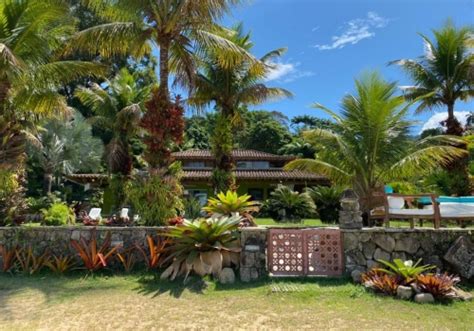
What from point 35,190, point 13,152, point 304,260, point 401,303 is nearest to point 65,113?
point 13,152

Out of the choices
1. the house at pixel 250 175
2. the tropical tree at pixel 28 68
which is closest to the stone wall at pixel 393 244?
the tropical tree at pixel 28 68

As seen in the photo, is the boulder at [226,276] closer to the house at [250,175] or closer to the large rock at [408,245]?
the large rock at [408,245]

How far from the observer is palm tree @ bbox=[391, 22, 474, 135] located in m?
14.5

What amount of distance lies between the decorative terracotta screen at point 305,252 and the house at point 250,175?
567 inches

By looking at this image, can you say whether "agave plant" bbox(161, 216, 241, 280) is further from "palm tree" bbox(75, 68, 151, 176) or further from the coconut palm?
"palm tree" bbox(75, 68, 151, 176)

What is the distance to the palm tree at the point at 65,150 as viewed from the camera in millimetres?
26391

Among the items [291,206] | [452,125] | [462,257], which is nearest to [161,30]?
[462,257]

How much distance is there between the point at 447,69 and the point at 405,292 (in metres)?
11.3

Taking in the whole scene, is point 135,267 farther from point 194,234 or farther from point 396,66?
point 396,66

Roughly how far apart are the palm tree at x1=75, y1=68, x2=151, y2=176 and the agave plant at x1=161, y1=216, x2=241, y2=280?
11172mm

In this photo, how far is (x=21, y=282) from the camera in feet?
25.8

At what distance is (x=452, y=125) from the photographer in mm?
14898

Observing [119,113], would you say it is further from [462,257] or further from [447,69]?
[462,257]

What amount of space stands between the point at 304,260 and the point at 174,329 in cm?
358
